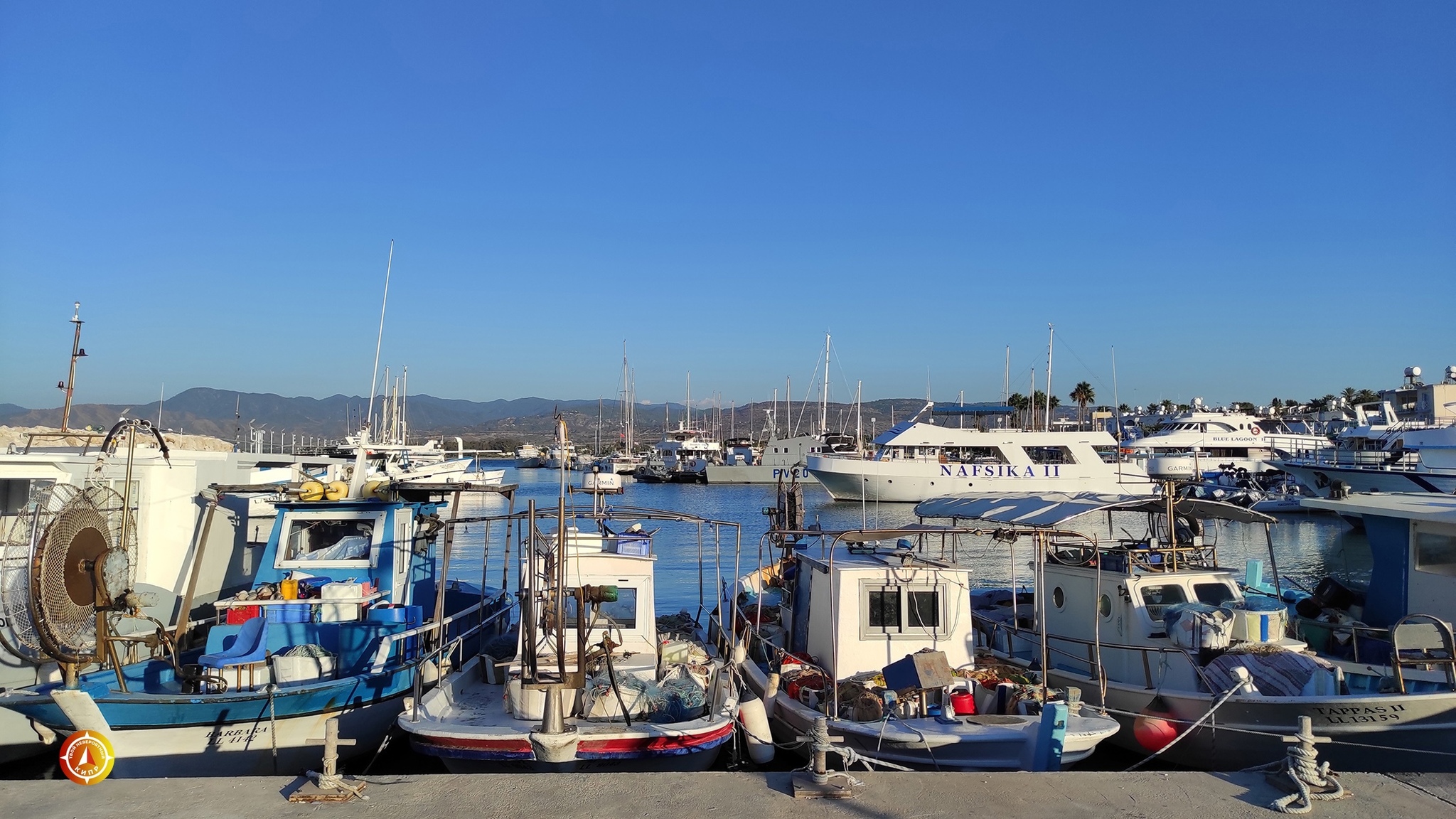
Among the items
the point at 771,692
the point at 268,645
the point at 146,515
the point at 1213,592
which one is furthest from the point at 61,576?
the point at 1213,592

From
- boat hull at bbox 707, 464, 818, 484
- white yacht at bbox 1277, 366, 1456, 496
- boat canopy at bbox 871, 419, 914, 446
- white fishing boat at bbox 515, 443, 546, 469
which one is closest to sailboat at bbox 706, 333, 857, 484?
boat hull at bbox 707, 464, 818, 484

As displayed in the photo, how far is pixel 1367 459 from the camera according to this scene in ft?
156

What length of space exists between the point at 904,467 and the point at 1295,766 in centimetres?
5366

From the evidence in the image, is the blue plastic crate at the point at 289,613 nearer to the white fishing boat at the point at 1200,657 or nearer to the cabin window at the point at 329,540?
the cabin window at the point at 329,540

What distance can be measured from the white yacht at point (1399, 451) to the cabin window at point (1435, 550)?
26530 mm

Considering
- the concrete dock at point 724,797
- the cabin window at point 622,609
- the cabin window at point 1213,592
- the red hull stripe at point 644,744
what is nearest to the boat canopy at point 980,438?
the cabin window at point 1213,592

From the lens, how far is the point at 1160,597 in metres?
13.4

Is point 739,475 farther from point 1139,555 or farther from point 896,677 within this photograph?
point 896,677

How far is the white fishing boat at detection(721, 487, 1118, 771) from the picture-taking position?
1002cm

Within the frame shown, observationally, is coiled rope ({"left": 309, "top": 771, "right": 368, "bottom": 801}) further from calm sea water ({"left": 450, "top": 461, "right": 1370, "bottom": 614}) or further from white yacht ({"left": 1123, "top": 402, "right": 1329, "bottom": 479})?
white yacht ({"left": 1123, "top": 402, "right": 1329, "bottom": 479})

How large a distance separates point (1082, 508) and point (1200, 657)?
9.23 feet

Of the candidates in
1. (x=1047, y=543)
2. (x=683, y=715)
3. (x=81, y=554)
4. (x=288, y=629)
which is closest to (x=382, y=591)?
(x=288, y=629)

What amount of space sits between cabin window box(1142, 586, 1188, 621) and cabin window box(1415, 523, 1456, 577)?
11.4 feet

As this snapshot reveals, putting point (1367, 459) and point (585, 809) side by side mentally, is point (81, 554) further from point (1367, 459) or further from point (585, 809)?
point (1367, 459)
